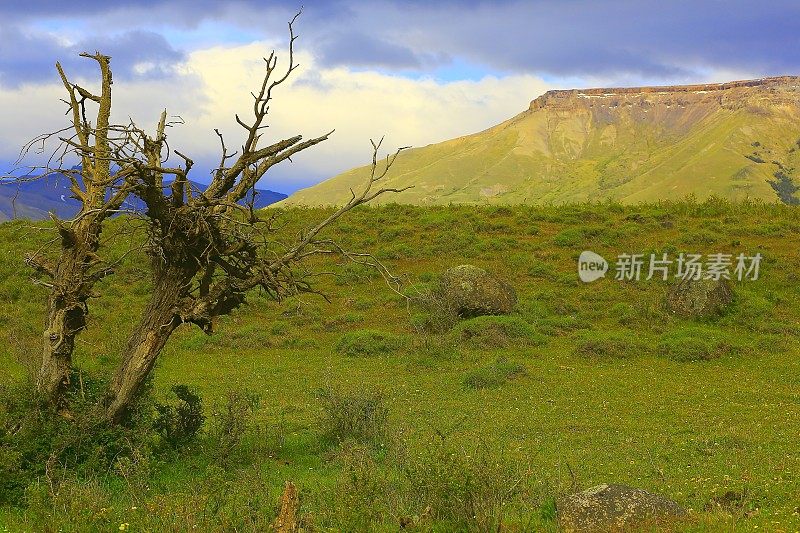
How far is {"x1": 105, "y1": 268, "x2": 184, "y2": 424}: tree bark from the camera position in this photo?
11172 mm

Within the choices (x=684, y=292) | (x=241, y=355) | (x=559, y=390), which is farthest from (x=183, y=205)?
(x=684, y=292)

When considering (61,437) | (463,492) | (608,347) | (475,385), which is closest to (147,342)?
(61,437)

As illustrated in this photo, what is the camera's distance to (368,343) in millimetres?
23375

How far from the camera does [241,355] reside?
23.8m

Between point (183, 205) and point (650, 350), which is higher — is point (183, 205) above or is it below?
above

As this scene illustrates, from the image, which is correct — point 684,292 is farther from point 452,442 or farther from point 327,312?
point 452,442

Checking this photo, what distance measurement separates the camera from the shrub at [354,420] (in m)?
13.2

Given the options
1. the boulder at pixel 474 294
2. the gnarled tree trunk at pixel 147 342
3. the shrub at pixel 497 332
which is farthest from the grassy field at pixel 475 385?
the gnarled tree trunk at pixel 147 342

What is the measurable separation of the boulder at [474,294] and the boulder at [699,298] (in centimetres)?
543

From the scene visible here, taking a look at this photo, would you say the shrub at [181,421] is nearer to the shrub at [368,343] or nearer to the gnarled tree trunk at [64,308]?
the gnarled tree trunk at [64,308]

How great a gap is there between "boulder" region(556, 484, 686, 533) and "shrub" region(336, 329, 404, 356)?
15.4 meters

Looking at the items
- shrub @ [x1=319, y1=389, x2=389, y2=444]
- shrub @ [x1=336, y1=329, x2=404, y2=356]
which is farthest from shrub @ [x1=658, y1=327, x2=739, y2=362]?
shrub @ [x1=319, y1=389, x2=389, y2=444]

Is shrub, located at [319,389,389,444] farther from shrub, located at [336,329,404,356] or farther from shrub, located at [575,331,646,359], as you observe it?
shrub, located at [575,331,646,359]

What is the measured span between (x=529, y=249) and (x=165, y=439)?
80.5 ft
